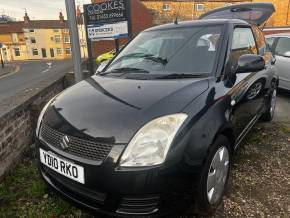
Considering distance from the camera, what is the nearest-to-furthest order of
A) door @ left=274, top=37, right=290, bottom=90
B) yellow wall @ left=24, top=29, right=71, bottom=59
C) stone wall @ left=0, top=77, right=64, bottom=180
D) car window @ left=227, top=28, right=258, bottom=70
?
car window @ left=227, top=28, right=258, bottom=70 → stone wall @ left=0, top=77, right=64, bottom=180 → door @ left=274, top=37, right=290, bottom=90 → yellow wall @ left=24, top=29, right=71, bottom=59

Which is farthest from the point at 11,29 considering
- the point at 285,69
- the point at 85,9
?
the point at 285,69

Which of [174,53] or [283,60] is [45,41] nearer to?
[283,60]

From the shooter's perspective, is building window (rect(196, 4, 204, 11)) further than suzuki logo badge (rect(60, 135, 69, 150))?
Yes

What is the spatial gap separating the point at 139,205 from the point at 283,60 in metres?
5.89

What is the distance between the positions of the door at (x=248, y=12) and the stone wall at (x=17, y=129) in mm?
4428

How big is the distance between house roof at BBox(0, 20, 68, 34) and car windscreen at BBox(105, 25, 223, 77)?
2480 inches

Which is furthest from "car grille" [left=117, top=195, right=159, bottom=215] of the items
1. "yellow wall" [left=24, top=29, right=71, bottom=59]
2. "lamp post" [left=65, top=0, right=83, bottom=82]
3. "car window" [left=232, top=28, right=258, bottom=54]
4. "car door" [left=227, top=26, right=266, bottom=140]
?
"yellow wall" [left=24, top=29, right=71, bottom=59]

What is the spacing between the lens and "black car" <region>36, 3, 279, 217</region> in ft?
5.76

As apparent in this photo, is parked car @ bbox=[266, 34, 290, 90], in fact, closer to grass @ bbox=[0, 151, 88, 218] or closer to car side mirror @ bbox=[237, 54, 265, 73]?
car side mirror @ bbox=[237, 54, 265, 73]

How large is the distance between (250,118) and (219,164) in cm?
117

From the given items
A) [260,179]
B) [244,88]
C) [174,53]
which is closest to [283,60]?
[244,88]

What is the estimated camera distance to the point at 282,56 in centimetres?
639

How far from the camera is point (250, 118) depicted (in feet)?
10.5

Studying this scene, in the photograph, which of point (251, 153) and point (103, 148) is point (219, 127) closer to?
point (103, 148)
